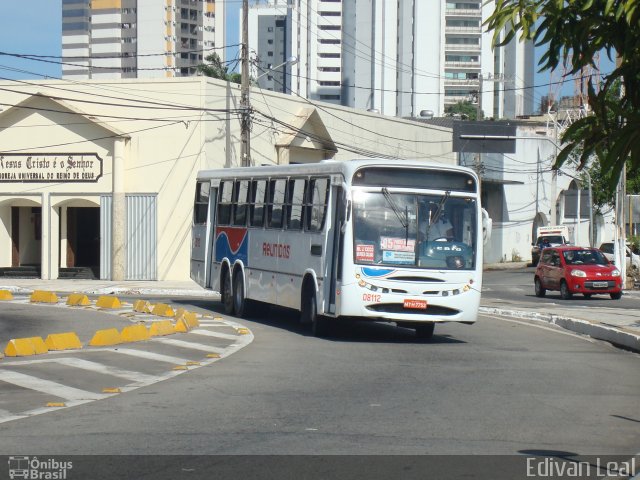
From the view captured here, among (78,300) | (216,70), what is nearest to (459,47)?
(216,70)

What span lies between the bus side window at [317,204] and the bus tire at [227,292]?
194 inches

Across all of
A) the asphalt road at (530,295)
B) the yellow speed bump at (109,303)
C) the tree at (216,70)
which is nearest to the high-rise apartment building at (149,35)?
the tree at (216,70)

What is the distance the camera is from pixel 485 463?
8359 millimetres

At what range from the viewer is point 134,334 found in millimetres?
17984

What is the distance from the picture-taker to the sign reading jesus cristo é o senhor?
40.0 meters

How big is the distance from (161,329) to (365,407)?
28.5 ft

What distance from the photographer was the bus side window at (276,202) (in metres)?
21.7

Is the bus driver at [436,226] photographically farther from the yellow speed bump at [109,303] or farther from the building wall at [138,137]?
the building wall at [138,137]

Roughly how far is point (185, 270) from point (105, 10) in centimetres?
12203

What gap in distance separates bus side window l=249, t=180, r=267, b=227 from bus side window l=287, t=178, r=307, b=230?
1.47 meters

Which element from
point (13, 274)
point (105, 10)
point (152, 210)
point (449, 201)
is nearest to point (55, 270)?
point (13, 274)

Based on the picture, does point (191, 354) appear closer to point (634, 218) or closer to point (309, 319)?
point (309, 319)

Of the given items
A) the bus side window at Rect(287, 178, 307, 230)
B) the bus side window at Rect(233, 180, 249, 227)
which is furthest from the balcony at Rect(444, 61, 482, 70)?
the bus side window at Rect(287, 178, 307, 230)

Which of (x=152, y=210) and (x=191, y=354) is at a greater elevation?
(x=152, y=210)
